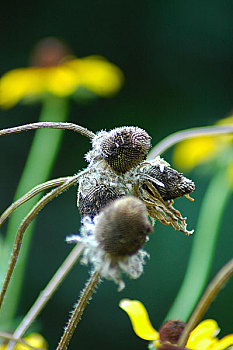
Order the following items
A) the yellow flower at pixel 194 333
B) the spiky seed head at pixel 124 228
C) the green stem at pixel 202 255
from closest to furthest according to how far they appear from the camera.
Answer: the spiky seed head at pixel 124 228, the yellow flower at pixel 194 333, the green stem at pixel 202 255

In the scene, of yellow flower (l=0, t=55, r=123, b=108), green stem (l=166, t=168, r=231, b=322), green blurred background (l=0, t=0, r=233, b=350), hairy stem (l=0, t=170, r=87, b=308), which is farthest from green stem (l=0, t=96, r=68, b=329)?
green blurred background (l=0, t=0, r=233, b=350)

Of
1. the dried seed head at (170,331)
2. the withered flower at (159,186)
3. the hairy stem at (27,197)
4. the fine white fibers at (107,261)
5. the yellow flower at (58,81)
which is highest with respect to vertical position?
the yellow flower at (58,81)

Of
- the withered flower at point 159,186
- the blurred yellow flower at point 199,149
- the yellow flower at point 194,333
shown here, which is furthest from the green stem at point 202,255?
the withered flower at point 159,186

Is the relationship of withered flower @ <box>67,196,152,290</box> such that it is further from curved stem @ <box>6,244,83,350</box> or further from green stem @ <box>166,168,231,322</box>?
green stem @ <box>166,168,231,322</box>

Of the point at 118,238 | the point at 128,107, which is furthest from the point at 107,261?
the point at 128,107

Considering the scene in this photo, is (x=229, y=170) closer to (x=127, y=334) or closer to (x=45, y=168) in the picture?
(x=45, y=168)

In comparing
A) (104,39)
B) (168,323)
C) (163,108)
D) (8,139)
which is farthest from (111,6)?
(168,323)

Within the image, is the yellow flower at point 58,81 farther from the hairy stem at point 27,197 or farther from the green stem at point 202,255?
the hairy stem at point 27,197
